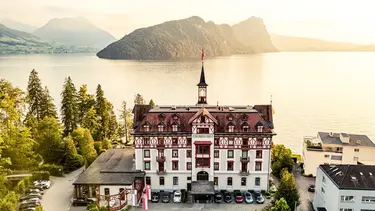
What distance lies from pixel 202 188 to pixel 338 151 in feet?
71.4

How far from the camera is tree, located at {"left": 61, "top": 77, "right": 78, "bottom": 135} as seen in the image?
2221 inches

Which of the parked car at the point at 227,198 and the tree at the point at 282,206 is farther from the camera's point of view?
the parked car at the point at 227,198

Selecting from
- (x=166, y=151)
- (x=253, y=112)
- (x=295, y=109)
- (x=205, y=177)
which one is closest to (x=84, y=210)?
(x=166, y=151)

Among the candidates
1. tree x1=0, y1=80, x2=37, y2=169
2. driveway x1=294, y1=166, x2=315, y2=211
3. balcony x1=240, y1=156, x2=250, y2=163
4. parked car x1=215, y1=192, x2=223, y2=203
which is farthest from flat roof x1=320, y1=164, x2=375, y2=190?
tree x1=0, y1=80, x2=37, y2=169

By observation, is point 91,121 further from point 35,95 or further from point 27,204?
point 27,204

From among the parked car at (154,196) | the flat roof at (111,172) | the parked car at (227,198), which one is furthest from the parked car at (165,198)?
the parked car at (227,198)

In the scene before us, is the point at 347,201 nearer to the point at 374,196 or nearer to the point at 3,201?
the point at 374,196

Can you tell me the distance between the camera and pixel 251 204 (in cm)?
3900

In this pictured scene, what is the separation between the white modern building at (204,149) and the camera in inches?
1615

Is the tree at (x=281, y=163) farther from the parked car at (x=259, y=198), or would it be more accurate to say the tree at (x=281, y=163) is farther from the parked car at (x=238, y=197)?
the parked car at (x=238, y=197)

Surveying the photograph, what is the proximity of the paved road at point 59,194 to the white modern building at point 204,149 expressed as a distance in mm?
9660

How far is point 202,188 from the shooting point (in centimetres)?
4025

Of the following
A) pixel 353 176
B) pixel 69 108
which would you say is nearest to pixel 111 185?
pixel 69 108

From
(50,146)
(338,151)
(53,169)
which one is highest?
(50,146)
